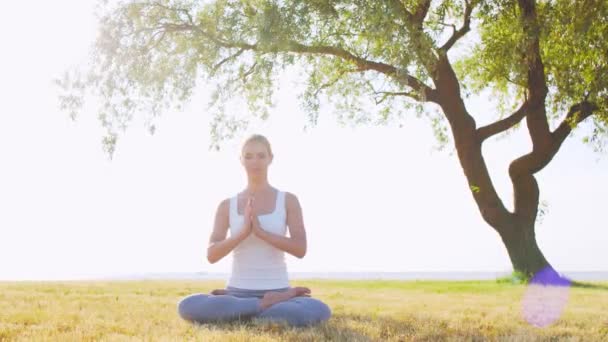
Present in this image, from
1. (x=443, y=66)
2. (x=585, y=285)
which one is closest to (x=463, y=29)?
(x=443, y=66)

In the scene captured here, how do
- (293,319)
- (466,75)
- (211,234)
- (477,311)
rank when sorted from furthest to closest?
(466,75) < (477,311) < (211,234) < (293,319)

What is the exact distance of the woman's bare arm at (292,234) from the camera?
620cm

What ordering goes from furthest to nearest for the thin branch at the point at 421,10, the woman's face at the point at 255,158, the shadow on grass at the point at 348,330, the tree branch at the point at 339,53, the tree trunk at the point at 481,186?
the tree trunk at the point at 481,186 → the tree branch at the point at 339,53 → the thin branch at the point at 421,10 → the woman's face at the point at 255,158 → the shadow on grass at the point at 348,330

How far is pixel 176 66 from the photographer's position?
56.7ft

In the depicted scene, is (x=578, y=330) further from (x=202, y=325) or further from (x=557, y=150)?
(x=557, y=150)

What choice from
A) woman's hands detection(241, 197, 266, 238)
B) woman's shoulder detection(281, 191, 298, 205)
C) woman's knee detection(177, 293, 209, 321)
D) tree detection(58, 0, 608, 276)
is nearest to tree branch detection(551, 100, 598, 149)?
tree detection(58, 0, 608, 276)

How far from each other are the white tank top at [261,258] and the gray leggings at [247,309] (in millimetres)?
88

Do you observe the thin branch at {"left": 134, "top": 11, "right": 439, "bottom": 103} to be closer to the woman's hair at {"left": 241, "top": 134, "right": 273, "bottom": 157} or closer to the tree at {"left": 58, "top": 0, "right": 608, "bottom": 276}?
the tree at {"left": 58, "top": 0, "right": 608, "bottom": 276}

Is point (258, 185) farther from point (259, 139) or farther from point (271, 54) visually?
point (271, 54)

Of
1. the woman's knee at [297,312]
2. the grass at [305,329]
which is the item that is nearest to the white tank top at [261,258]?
the woman's knee at [297,312]

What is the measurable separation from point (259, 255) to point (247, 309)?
0.55 m

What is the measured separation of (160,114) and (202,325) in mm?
11539

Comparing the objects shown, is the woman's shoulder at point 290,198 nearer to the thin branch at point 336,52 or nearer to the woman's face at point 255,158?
the woman's face at point 255,158

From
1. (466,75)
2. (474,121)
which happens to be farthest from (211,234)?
(466,75)
